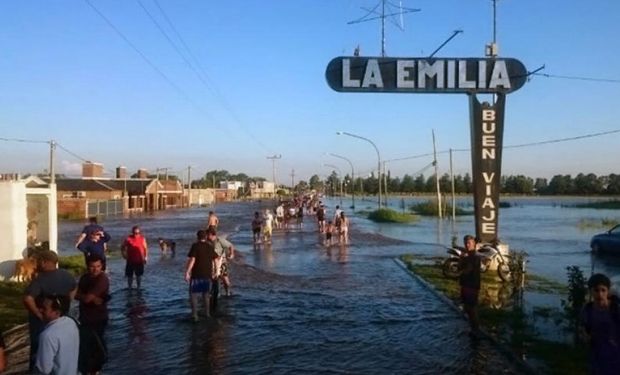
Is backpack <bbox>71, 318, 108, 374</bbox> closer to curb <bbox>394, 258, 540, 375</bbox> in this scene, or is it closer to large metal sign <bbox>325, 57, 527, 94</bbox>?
curb <bbox>394, 258, 540, 375</bbox>

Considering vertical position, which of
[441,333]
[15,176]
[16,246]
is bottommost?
[441,333]

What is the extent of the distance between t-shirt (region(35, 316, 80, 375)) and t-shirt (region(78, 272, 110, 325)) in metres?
2.04

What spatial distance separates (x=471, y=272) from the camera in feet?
32.2

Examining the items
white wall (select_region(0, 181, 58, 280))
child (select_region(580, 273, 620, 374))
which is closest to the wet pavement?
child (select_region(580, 273, 620, 374))

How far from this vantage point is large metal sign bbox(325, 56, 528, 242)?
18.8m

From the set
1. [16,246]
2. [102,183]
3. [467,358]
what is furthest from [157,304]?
[102,183]

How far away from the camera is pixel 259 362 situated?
8.38 metres

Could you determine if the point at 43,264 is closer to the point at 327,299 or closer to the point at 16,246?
the point at 327,299

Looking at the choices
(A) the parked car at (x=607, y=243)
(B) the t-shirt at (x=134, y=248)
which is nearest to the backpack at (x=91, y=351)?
(B) the t-shirt at (x=134, y=248)

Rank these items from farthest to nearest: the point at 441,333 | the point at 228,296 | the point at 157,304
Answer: the point at 228,296 → the point at 157,304 → the point at 441,333

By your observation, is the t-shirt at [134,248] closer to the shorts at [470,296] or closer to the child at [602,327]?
the shorts at [470,296]

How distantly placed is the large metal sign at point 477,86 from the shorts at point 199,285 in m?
9.49

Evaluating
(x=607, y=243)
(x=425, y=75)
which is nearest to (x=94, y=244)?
(x=425, y=75)

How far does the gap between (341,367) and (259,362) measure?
1049mm
